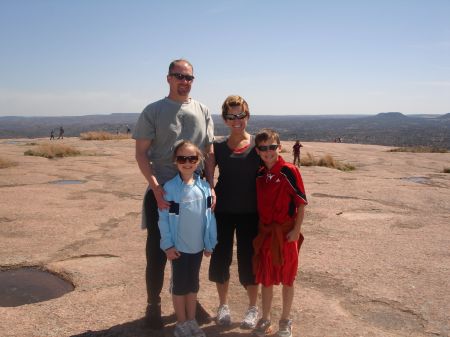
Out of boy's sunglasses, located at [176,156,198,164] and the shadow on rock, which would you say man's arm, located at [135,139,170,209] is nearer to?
boy's sunglasses, located at [176,156,198,164]

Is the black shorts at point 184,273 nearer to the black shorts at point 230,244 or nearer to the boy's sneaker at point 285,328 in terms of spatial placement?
the black shorts at point 230,244

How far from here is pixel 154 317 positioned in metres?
3.67

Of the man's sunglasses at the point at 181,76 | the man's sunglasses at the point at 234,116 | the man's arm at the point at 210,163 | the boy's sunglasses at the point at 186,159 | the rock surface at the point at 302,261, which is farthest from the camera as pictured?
the rock surface at the point at 302,261

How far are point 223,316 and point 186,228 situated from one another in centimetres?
94

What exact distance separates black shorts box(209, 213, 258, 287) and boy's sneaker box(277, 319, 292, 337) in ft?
1.33

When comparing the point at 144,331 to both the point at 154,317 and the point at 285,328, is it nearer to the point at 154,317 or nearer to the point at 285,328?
the point at 154,317

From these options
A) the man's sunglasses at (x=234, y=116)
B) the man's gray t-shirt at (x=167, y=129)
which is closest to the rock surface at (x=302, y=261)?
the man's gray t-shirt at (x=167, y=129)

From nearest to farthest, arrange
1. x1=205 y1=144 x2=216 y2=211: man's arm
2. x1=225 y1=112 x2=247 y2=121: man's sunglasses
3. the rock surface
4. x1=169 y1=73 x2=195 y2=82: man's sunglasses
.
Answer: x1=169 y1=73 x2=195 y2=82: man's sunglasses
x1=225 y1=112 x2=247 y2=121: man's sunglasses
x1=205 y1=144 x2=216 y2=211: man's arm
the rock surface

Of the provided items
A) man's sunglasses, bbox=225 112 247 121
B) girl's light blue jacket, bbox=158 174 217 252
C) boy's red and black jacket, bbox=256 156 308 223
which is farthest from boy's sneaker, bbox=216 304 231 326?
man's sunglasses, bbox=225 112 247 121

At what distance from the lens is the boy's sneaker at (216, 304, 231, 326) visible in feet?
12.2

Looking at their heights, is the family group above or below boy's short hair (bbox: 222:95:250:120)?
below

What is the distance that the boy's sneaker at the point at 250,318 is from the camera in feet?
12.1

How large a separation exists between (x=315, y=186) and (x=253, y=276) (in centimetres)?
749

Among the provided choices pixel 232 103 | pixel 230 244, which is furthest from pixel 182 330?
pixel 232 103
